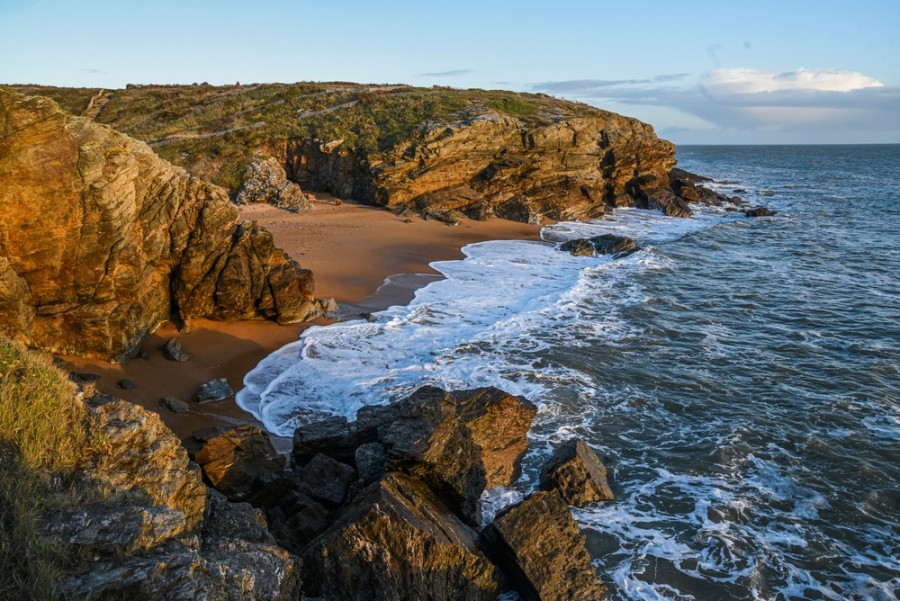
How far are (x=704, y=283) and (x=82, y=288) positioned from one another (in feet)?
69.7

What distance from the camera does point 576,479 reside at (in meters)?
10.1

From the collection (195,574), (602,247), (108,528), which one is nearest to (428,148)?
(602,247)

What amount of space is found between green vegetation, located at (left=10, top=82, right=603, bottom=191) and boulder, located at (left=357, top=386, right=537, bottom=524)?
89.5ft

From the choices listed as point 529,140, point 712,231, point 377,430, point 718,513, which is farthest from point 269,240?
point 712,231

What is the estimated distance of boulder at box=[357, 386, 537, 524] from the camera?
9.17 meters

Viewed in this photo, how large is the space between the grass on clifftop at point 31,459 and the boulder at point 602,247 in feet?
81.7

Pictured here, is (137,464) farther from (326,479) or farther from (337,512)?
(326,479)

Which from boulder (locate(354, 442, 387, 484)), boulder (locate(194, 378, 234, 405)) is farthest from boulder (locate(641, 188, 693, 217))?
boulder (locate(354, 442, 387, 484))

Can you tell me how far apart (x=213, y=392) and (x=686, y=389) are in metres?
10.6

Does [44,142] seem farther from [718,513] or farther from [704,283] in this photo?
[704,283]

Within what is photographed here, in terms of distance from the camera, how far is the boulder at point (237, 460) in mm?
9344

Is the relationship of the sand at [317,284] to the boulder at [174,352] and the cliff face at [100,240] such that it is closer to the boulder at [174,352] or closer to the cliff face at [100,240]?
the boulder at [174,352]

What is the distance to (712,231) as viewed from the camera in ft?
121

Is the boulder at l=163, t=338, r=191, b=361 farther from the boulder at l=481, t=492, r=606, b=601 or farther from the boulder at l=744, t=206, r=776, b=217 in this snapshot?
the boulder at l=744, t=206, r=776, b=217
